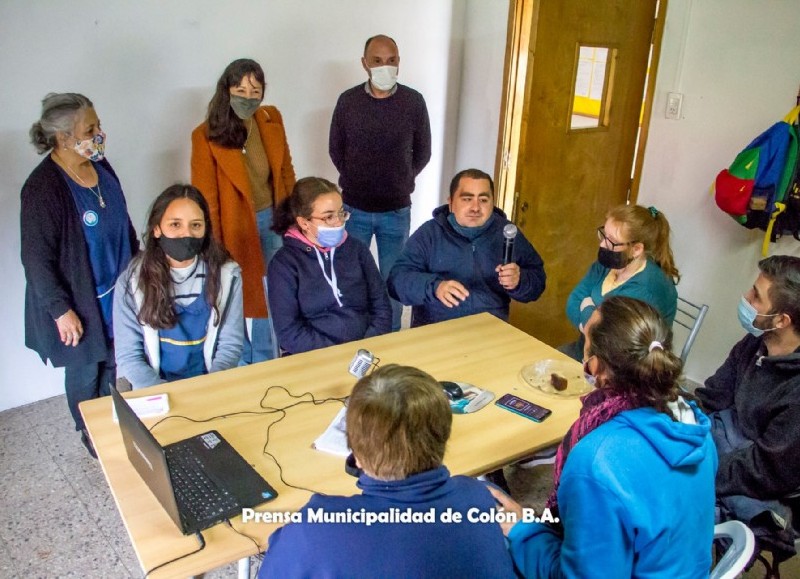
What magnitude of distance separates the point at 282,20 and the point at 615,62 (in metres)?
1.80

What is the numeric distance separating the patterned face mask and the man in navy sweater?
4.33 ft

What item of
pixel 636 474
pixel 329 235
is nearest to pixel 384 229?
pixel 329 235

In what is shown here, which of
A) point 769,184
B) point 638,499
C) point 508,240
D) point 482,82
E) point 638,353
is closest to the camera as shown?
point 638,499

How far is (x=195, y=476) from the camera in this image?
1597 millimetres

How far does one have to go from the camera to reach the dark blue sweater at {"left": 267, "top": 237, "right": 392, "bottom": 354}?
98.7 inches

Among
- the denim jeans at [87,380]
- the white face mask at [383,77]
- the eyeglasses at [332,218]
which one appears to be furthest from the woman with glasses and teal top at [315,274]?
the white face mask at [383,77]

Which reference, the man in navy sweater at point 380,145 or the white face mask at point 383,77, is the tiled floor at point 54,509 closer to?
the man in navy sweater at point 380,145

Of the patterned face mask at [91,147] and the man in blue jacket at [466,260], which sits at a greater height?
the patterned face mask at [91,147]

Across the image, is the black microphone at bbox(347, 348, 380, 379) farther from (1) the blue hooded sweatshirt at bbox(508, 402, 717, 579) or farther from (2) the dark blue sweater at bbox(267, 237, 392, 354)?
(1) the blue hooded sweatshirt at bbox(508, 402, 717, 579)

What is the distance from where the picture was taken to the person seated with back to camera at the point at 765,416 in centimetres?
182

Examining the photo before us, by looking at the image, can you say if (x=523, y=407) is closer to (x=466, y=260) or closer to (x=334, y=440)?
(x=334, y=440)

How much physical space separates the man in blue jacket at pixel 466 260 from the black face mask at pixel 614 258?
30 cm

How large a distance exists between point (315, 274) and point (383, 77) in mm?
1359

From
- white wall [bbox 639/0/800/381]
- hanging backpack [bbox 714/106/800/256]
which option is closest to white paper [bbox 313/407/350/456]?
hanging backpack [bbox 714/106/800/256]
